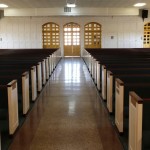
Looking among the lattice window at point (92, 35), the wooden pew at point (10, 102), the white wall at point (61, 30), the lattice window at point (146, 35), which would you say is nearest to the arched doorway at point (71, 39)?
the white wall at point (61, 30)

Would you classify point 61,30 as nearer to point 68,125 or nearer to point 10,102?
point 68,125

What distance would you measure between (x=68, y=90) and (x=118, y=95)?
3.54 m

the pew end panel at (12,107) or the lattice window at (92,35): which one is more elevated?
the lattice window at (92,35)

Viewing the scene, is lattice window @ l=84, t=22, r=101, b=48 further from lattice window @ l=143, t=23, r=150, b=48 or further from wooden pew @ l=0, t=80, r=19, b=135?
wooden pew @ l=0, t=80, r=19, b=135

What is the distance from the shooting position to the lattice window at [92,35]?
22.0 meters

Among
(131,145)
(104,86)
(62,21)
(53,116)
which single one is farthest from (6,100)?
(62,21)

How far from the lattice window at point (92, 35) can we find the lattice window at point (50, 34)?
2.18 meters

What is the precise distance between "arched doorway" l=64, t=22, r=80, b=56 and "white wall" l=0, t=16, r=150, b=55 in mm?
316

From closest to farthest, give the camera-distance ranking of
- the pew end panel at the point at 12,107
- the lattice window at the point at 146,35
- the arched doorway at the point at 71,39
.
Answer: the pew end panel at the point at 12,107 → the arched doorway at the point at 71,39 → the lattice window at the point at 146,35

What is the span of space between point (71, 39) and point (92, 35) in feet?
5.29

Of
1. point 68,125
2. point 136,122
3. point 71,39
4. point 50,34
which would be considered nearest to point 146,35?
point 71,39

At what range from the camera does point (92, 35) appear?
22.1 metres

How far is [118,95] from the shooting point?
14.7 feet

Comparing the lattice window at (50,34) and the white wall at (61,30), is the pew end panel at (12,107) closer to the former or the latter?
the white wall at (61,30)
